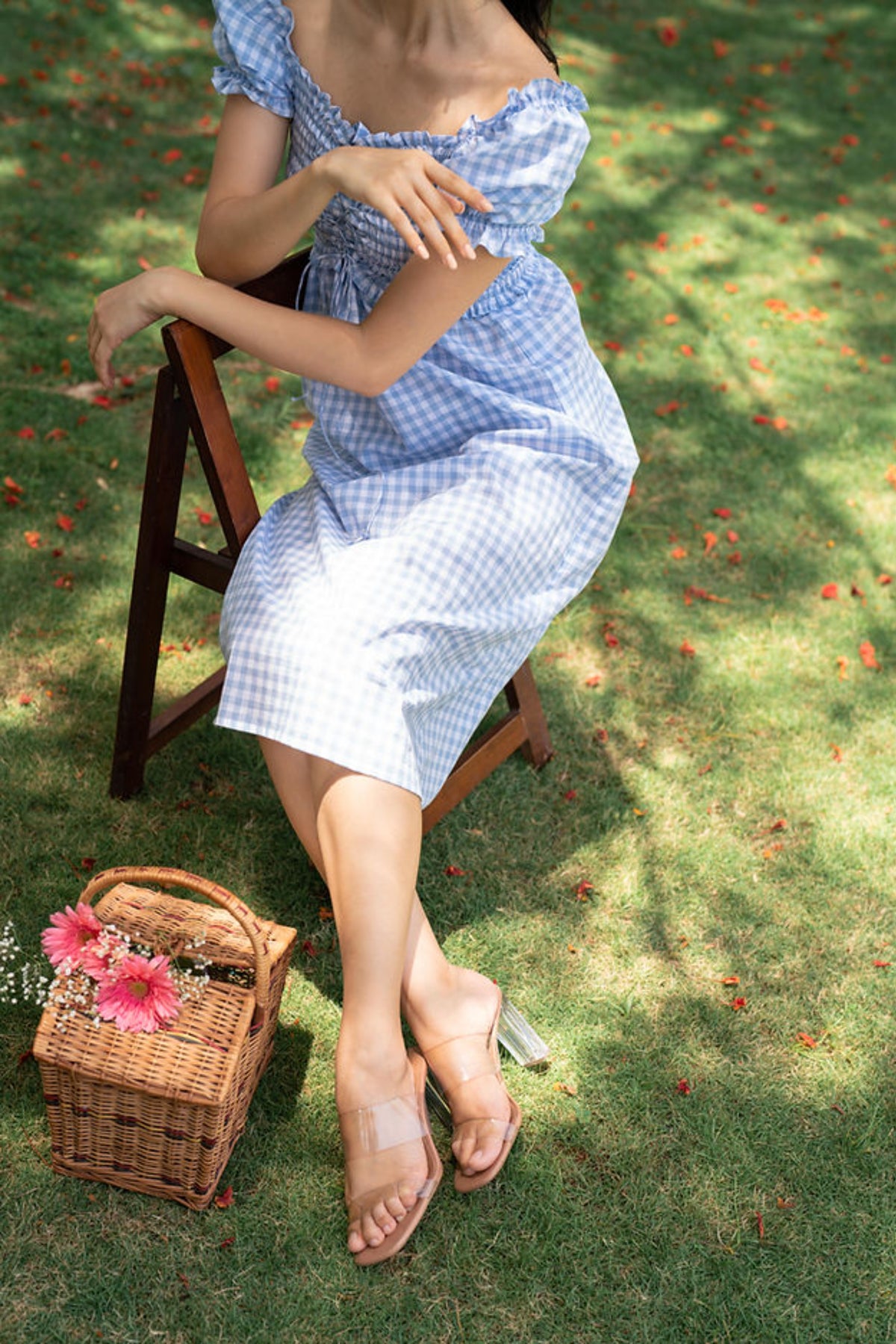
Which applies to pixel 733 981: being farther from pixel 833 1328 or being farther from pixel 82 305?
pixel 82 305

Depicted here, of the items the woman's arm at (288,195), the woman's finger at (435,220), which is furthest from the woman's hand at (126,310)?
the woman's finger at (435,220)

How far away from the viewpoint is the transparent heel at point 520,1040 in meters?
2.30

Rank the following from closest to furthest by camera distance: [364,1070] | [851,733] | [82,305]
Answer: [364,1070] → [851,733] → [82,305]

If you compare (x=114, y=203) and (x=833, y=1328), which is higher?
(x=833, y=1328)

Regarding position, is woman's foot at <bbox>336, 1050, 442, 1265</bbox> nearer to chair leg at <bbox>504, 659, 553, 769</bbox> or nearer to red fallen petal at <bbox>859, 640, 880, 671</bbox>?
chair leg at <bbox>504, 659, 553, 769</bbox>

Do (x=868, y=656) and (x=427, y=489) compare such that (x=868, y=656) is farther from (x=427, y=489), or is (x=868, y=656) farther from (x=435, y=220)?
(x=435, y=220)

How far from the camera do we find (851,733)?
3.10 meters

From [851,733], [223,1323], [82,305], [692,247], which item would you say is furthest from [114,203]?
[223,1323]

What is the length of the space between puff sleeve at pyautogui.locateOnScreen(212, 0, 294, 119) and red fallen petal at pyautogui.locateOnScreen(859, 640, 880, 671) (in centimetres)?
193

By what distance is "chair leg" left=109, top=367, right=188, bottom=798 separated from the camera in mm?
2258

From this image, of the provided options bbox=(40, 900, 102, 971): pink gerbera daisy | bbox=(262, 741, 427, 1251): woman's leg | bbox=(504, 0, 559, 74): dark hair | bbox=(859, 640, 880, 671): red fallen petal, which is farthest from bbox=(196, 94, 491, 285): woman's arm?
bbox=(859, 640, 880, 671): red fallen petal

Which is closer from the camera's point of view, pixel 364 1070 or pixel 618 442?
pixel 364 1070

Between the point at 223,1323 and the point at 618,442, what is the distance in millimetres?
1634

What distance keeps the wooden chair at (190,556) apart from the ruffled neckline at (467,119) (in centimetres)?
25
